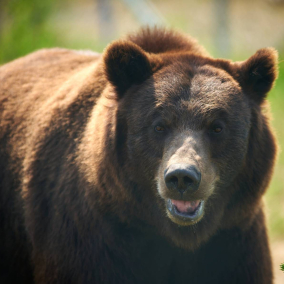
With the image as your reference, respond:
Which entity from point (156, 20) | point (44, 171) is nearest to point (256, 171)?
point (44, 171)

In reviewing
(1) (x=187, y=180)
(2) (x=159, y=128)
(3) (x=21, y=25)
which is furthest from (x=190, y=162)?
(3) (x=21, y=25)

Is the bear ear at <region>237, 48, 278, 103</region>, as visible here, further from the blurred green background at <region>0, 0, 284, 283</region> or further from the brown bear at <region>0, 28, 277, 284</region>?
the blurred green background at <region>0, 0, 284, 283</region>

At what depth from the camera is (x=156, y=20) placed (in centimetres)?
1345

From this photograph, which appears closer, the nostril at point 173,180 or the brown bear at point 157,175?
the nostril at point 173,180

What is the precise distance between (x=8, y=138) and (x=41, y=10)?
8.08 meters

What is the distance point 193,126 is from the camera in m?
4.43

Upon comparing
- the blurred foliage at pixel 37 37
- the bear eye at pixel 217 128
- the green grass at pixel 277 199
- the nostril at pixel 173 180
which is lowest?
the green grass at pixel 277 199

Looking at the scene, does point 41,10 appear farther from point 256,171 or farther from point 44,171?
point 256,171

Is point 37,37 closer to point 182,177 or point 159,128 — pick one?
point 159,128

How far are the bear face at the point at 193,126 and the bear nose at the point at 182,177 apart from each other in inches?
2.3

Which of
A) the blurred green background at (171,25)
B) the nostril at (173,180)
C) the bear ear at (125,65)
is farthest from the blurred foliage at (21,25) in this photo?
the nostril at (173,180)

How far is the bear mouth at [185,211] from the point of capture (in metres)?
4.30

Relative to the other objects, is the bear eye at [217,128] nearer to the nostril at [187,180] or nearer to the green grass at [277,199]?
the nostril at [187,180]

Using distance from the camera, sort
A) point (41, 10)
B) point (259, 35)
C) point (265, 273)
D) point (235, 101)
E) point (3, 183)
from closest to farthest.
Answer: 1. point (235, 101)
2. point (265, 273)
3. point (3, 183)
4. point (41, 10)
5. point (259, 35)
